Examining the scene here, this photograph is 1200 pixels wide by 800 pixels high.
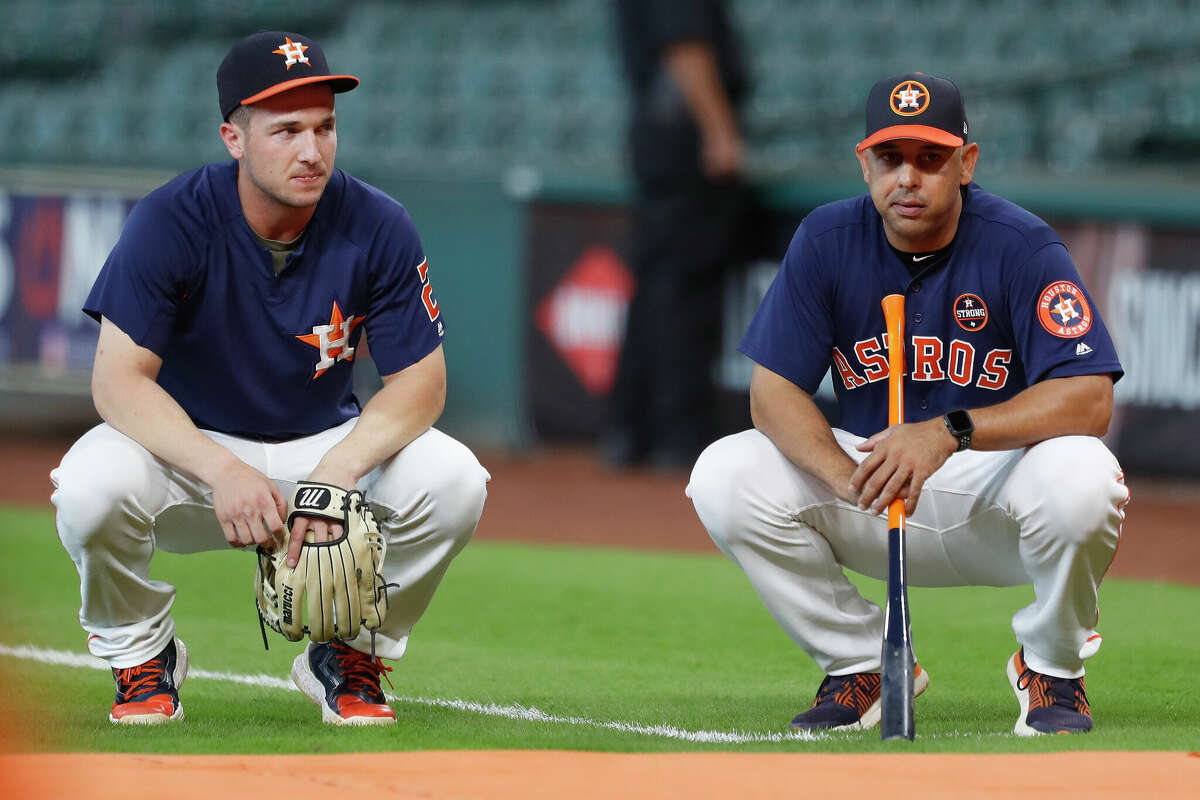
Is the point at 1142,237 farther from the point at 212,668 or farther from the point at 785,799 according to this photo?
the point at 785,799

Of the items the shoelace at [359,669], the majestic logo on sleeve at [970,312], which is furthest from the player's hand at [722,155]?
the shoelace at [359,669]

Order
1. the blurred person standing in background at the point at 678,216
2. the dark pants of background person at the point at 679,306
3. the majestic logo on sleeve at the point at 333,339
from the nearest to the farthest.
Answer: the majestic logo on sleeve at the point at 333,339 < the blurred person standing in background at the point at 678,216 < the dark pants of background person at the point at 679,306

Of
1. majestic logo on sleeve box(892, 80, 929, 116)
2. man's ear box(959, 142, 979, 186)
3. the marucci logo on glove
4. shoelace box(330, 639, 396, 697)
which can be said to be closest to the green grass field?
shoelace box(330, 639, 396, 697)

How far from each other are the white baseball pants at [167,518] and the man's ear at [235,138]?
0.73 m

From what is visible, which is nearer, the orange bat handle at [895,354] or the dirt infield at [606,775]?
the dirt infield at [606,775]

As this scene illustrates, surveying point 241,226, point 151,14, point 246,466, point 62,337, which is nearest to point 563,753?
point 246,466

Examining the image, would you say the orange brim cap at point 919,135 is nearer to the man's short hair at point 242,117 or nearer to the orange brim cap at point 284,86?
the orange brim cap at point 284,86

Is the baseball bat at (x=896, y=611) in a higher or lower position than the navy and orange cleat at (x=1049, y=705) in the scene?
higher

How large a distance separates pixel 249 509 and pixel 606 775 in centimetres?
114

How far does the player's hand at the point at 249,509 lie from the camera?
3.89 m

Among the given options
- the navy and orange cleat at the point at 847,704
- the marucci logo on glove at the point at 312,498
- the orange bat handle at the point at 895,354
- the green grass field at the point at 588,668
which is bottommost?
the green grass field at the point at 588,668

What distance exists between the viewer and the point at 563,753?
348 centimetres

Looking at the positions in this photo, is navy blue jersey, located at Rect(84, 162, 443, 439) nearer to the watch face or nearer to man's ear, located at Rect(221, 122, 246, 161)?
man's ear, located at Rect(221, 122, 246, 161)

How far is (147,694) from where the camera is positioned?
4051 millimetres
